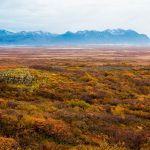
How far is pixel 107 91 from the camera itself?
33.5 metres

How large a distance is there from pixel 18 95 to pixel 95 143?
1252cm

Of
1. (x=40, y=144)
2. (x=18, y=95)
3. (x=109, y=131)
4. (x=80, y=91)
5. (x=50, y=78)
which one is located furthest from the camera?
(x=50, y=78)

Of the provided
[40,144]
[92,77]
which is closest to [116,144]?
[40,144]

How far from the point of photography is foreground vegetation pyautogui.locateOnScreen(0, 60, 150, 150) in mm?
19078

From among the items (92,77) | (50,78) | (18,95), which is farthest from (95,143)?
(92,77)

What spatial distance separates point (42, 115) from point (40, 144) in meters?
4.08

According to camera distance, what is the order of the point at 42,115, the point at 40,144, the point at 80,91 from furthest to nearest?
the point at 80,91 → the point at 42,115 → the point at 40,144

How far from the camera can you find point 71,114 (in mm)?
23312

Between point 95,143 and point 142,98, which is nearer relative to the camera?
point 95,143

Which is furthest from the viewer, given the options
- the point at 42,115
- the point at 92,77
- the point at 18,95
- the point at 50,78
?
the point at 92,77

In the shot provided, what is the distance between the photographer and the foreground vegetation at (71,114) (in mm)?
19078

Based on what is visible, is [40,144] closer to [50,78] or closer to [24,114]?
[24,114]

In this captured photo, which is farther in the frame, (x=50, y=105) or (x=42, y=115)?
(x=50, y=105)

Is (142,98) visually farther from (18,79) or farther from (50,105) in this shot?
(18,79)
